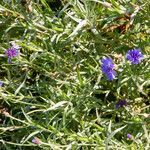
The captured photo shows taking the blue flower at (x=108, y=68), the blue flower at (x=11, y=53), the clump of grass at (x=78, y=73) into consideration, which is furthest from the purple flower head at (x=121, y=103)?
the blue flower at (x=11, y=53)

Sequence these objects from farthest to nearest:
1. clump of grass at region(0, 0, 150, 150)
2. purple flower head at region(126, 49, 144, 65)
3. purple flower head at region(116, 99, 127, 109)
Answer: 1. purple flower head at region(116, 99, 127, 109)
2. clump of grass at region(0, 0, 150, 150)
3. purple flower head at region(126, 49, 144, 65)

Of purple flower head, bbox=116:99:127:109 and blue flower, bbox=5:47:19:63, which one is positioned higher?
blue flower, bbox=5:47:19:63

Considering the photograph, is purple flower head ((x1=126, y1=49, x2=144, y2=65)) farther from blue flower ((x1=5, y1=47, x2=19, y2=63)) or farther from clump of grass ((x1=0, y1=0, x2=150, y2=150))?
blue flower ((x1=5, y1=47, x2=19, y2=63))

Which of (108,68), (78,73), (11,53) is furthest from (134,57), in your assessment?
(11,53)

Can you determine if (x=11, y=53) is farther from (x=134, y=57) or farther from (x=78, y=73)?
(x=134, y=57)

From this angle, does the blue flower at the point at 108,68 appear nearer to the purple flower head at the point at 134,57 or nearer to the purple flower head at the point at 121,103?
the purple flower head at the point at 134,57

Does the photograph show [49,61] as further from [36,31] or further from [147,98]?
[147,98]

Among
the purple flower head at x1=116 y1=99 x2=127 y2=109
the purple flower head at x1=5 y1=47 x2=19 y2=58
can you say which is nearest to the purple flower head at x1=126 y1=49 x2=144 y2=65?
the purple flower head at x1=116 y1=99 x2=127 y2=109

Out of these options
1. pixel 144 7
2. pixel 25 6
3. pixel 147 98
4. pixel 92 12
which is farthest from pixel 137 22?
pixel 25 6
